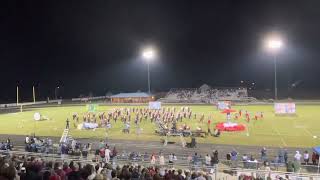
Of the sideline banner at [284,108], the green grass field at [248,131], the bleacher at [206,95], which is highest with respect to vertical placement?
the bleacher at [206,95]

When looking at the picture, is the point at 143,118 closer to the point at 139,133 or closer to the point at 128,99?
the point at 139,133

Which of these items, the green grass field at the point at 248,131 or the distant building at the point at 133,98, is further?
the distant building at the point at 133,98

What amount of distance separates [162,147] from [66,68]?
71.8 meters

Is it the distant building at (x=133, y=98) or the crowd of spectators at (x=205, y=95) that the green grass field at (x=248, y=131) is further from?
the distant building at (x=133, y=98)

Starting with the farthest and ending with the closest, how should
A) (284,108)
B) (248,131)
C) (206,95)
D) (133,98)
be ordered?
(206,95)
(133,98)
(248,131)
(284,108)

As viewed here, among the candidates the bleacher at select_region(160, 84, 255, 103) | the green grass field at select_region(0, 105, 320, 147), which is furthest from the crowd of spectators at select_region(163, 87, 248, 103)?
the green grass field at select_region(0, 105, 320, 147)

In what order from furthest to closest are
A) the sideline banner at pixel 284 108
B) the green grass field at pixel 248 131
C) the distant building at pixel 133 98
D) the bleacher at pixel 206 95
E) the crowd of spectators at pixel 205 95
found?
the distant building at pixel 133 98
the crowd of spectators at pixel 205 95
the bleacher at pixel 206 95
the sideline banner at pixel 284 108
the green grass field at pixel 248 131

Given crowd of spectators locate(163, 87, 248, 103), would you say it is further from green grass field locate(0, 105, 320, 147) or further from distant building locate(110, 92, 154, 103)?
green grass field locate(0, 105, 320, 147)

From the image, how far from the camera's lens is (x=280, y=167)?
71.3ft

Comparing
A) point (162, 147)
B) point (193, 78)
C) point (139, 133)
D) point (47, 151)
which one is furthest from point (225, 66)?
point (47, 151)

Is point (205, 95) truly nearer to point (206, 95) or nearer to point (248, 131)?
point (206, 95)

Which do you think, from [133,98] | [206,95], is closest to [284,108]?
[133,98]

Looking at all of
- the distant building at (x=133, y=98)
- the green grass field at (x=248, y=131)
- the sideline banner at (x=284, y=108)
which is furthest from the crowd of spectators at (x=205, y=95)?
the sideline banner at (x=284, y=108)

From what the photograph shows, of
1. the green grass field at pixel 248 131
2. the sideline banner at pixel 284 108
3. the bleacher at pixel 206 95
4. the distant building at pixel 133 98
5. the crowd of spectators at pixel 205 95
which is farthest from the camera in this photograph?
the distant building at pixel 133 98
